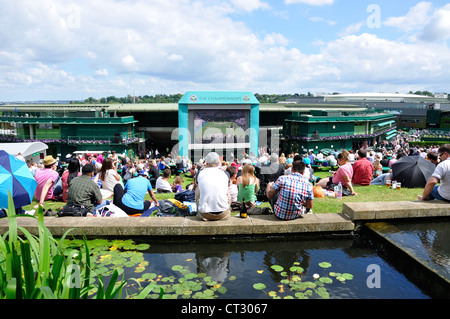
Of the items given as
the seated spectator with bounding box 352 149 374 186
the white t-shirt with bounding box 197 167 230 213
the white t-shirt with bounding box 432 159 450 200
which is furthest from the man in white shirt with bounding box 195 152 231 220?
the seated spectator with bounding box 352 149 374 186

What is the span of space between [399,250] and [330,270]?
3.27 ft

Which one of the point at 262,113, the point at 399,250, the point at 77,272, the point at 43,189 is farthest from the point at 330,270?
the point at 262,113

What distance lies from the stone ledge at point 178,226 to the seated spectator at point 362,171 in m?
5.39

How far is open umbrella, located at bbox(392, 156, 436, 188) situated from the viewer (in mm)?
9438

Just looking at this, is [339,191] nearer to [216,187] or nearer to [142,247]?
[216,187]

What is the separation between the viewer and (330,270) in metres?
4.11

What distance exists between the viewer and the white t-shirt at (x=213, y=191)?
16.2ft

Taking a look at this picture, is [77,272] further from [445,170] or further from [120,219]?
[445,170]

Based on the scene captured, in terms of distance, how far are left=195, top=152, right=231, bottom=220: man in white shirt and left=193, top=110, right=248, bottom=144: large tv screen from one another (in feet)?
93.9

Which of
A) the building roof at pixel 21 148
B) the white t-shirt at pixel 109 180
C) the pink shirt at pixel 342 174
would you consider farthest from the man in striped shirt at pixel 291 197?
the building roof at pixel 21 148

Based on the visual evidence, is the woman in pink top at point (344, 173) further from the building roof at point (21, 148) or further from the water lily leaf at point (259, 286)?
the building roof at point (21, 148)

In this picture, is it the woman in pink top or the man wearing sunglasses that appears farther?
the woman in pink top

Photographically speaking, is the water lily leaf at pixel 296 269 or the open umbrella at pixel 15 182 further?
the open umbrella at pixel 15 182

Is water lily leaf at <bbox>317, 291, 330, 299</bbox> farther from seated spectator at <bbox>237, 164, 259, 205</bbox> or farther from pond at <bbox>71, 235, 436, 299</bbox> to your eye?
seated spectator at <bbox>237, 164, 259, 205</bbox>
